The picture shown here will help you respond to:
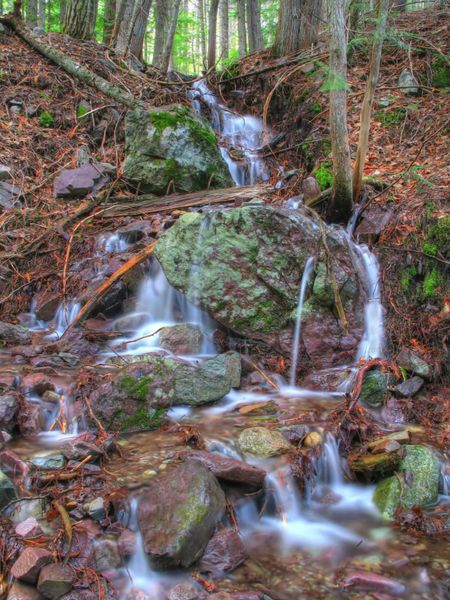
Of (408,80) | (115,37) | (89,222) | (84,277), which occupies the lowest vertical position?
(84,277)

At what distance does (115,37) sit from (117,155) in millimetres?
5533

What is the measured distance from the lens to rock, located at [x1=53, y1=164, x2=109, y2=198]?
8.04 m

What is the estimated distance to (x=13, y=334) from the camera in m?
5.84

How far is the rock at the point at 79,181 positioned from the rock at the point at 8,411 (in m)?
4.60

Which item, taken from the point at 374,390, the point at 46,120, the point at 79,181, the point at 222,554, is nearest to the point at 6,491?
the point at 222,554

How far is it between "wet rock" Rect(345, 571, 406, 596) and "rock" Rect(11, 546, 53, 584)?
1.78 metres

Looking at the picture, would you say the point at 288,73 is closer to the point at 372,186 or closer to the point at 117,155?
the point at 117,155

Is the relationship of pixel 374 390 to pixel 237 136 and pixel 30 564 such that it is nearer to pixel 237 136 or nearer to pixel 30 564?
pixel 30 564

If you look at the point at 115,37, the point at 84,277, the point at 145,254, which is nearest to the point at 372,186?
the point at 145,254

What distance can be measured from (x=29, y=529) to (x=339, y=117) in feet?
16.6

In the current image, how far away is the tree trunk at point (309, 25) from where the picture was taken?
10391 mm

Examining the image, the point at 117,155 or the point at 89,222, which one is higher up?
the point at 117,155

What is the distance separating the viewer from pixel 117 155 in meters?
9.23

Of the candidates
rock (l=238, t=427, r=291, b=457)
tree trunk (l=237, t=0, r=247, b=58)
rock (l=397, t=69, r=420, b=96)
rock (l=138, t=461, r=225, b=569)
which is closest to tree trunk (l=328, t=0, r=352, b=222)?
rock (l=238, t=427, r=291, b=457)
